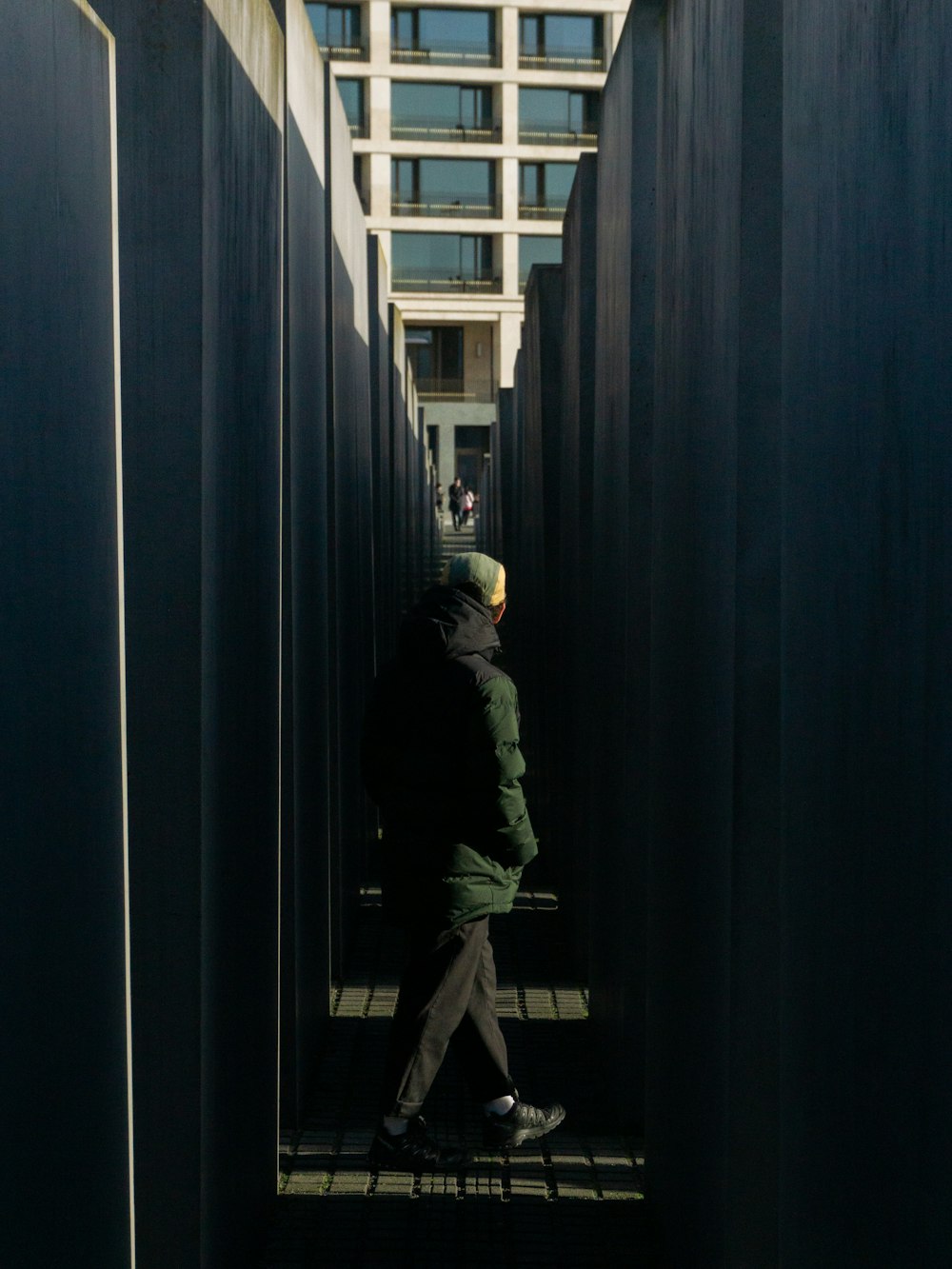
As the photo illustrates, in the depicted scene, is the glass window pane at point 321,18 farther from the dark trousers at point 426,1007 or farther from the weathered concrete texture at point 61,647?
the weathered concrete texture at point 61,647

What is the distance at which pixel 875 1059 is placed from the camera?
255 centimetres

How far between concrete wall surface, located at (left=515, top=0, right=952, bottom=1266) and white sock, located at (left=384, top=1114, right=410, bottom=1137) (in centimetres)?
82

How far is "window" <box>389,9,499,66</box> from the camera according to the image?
60.1 m

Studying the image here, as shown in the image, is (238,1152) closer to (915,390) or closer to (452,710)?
(452,710)

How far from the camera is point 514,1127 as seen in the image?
5352 millimetres

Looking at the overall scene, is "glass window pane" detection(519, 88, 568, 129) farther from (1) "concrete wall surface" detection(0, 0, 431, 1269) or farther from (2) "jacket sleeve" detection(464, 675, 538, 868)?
(2) "jacket sleeve" detection(464, 675, 538, 868)

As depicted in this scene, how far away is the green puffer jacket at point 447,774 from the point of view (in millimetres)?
5027

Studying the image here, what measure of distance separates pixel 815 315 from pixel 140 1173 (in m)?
2.36

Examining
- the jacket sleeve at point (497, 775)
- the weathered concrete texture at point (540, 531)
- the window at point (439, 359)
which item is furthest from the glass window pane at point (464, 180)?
the jacket sleeve at point (497, 775)

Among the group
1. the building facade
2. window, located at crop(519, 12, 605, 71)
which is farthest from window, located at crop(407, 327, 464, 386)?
window, located at crop(519, 12, 605, 71)

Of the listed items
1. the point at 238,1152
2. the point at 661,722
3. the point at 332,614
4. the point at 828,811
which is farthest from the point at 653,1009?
the point at 332,614

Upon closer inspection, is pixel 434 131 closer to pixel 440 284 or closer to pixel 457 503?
pixel 440 284

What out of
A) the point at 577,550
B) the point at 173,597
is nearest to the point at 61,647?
the point at 173,597

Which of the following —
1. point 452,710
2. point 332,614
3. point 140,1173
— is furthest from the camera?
point 332,614
